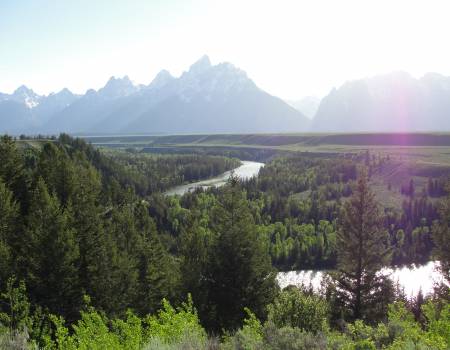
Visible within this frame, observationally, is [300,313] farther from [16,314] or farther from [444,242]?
[444,242]

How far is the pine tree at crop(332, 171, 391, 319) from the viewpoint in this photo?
142 ft

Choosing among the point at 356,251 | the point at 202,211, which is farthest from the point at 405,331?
the point at 202,211

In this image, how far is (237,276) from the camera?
→ 43.2 m

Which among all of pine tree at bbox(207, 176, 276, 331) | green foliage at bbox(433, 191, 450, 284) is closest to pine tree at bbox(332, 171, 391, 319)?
green foliage at bbox(433, 191, 450, 284)

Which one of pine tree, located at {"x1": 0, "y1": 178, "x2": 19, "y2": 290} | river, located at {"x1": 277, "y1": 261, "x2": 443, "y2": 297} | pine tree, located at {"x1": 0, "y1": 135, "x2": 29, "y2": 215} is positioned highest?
pine tree, located at {"x1": 0, "y1": 135, "x2": 29, "y2": 215}

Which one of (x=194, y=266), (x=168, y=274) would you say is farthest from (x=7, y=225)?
(x=168, y=274)

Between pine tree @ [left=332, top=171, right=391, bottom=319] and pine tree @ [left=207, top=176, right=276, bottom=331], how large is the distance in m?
8.35

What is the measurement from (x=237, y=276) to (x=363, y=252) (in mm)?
13461

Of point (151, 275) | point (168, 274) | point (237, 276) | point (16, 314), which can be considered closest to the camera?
point (16, 314)

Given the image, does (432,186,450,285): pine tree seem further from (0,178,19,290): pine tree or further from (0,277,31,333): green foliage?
(0,178,19,290): pine tree

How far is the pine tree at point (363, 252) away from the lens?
43344mm

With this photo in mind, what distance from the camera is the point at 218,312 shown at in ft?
140

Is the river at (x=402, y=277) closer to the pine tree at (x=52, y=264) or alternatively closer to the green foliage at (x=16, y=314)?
the pine tree at (x=52, y=264)

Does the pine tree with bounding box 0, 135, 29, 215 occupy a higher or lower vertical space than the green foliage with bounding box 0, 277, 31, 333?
higher
